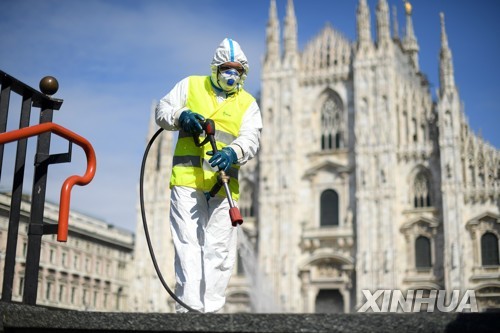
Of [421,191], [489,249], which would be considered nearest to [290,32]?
[421,191]

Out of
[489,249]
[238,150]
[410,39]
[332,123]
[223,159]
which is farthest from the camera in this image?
[410,39]

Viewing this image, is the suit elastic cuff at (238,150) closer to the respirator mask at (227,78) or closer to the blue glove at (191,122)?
the blue glove at (191,122)

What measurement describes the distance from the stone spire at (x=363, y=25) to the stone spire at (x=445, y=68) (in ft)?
9.61

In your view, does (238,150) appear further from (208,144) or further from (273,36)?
(273,36)

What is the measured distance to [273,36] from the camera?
30.0 m

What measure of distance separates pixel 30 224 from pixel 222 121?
1.62 m

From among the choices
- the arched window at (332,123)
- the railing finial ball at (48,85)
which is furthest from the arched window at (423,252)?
the railing finial ball at (48,85)

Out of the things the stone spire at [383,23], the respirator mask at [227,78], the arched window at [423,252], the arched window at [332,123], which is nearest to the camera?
the respirator mask at [227,78]

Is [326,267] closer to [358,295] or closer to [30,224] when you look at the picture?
[358,295]

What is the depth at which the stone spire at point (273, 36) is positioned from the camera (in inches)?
1167

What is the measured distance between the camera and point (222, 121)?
4797mm

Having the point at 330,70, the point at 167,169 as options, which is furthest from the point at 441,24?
the point at 167,169

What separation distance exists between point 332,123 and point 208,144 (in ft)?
79.1

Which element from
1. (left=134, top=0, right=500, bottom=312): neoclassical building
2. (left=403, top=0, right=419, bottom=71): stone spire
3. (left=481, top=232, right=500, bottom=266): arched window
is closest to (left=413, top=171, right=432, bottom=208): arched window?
(left=134, top=0, right=500, bottom=312): neoclassical building
